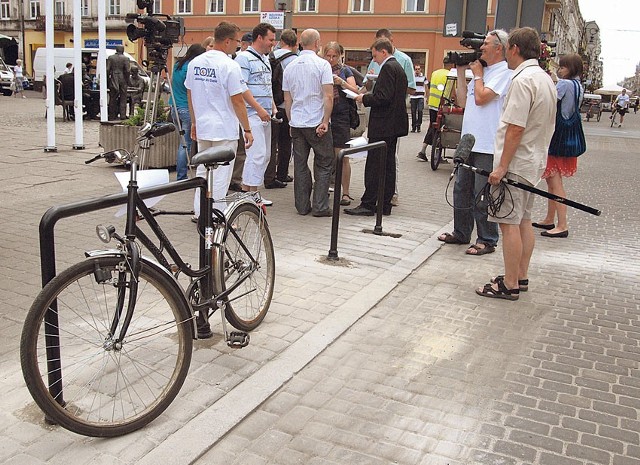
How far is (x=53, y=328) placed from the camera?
298 cm

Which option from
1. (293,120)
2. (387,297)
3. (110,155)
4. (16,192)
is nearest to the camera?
(110,155)

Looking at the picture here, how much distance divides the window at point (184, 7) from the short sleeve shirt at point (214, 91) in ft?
140

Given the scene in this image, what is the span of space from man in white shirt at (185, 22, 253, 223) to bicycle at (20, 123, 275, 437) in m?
2.09

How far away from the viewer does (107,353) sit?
3.40 m

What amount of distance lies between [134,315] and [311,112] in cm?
444

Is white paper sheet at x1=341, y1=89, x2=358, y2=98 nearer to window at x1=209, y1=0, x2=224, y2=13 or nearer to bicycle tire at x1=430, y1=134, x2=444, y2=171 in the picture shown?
bicycle tire at x1=430, y1=134, x2=444, y2=171

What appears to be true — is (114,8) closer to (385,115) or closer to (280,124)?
(280,124)

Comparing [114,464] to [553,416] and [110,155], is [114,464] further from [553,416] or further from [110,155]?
[553,416]

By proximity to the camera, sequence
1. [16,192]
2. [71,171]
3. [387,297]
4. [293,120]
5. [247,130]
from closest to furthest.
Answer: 1. [387,297]
2. [247,130]
3. [293,120]
4. [16,192]
5. [71,171]

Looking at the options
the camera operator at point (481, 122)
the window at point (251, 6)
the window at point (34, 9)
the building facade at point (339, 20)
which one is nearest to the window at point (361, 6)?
the building facade at point (339, 20)

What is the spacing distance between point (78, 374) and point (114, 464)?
0.83 metres

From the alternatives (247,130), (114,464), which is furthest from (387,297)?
(114,464)

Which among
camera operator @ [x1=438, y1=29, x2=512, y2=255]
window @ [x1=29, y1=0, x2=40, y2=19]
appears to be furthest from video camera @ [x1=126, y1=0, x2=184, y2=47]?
window @ [x1=29, y1=0, x2=40, y2=19]

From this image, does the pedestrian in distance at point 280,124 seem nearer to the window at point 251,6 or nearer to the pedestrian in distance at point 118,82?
the pedestrian in distance at point 118,82
